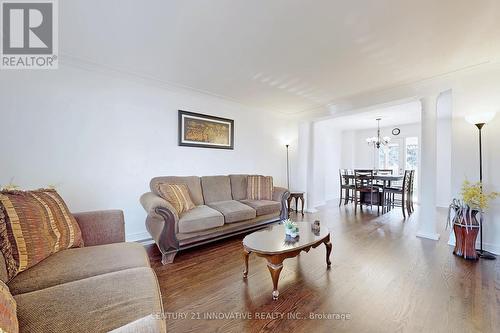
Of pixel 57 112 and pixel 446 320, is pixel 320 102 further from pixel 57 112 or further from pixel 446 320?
pixel 57 112

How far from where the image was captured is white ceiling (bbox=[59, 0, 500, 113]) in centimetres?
165

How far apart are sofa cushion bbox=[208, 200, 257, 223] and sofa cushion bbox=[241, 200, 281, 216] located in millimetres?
129

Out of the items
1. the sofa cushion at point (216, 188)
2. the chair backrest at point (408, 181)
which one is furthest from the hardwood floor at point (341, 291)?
the chair backrest at point (408, 181)

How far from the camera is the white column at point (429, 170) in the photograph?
2967 mm

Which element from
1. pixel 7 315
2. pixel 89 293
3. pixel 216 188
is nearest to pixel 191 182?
pixel 216 188

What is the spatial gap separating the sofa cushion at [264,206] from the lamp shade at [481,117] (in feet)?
9.00

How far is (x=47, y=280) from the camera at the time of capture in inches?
43.3

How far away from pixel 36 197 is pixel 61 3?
5.02 ft

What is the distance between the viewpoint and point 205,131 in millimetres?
3652

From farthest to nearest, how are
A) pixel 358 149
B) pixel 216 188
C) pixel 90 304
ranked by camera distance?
pixel 358 149
pixel 216 188
pixel 90 304

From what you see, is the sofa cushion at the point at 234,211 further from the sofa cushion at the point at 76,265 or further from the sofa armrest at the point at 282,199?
the sofa cushion at the point at 76,265

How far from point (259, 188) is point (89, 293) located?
289 cm

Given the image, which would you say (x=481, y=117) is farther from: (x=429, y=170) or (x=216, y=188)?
(x=216, y=188)

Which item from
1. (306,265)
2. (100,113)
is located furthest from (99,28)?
(306,265)
